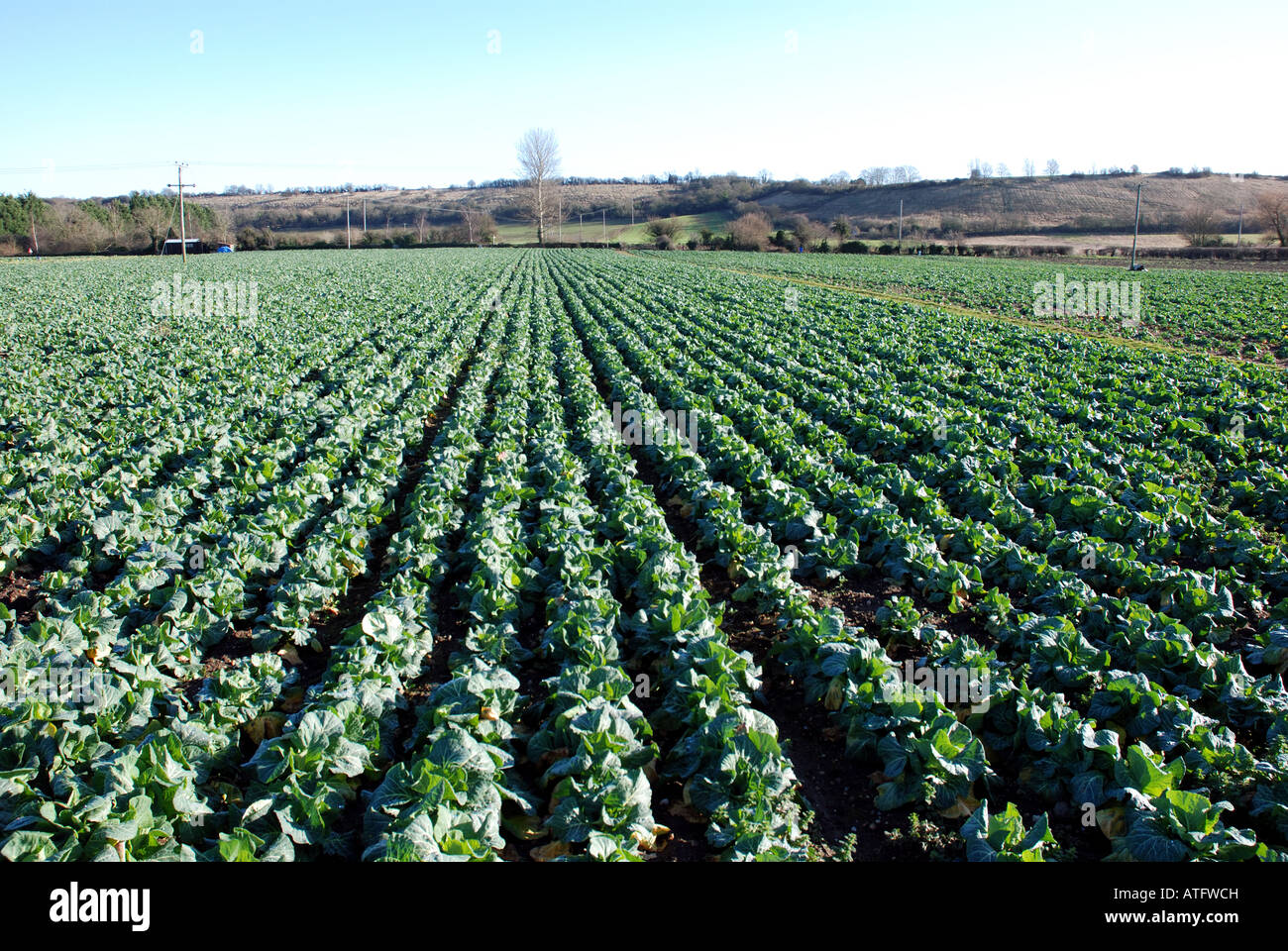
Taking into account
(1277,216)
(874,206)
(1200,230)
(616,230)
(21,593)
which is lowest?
(21,593)

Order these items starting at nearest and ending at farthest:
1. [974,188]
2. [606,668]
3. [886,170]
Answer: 1. [606,668]
2. [974,188]
3. [886,170]

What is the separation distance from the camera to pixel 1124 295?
32.5 meters

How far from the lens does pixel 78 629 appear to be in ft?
19.1

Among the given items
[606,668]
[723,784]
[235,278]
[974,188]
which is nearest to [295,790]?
[606,668]

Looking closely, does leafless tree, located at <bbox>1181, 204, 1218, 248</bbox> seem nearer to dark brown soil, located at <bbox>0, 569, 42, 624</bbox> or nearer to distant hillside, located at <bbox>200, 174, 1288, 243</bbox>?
distant hillside, located at <bbox>200, 174, 1288, 243</bbox>

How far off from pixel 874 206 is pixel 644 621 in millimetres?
122212

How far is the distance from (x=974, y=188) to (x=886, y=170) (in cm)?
4920

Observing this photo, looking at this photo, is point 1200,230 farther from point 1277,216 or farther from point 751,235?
point 751,235

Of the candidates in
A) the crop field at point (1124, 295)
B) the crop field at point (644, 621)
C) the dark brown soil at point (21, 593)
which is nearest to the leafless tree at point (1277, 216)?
the crop field at point (1124, 295)

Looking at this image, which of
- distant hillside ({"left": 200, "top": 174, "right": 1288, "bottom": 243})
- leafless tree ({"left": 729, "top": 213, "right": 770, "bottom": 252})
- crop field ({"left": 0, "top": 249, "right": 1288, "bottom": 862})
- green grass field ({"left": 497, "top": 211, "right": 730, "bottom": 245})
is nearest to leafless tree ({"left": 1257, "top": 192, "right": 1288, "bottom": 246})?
distant hillside ({"left": 200, "top": 174, "right": 1288, "bottom": 243})

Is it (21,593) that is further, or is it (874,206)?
(874,206)

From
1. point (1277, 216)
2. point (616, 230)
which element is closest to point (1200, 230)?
point (1277, 216)

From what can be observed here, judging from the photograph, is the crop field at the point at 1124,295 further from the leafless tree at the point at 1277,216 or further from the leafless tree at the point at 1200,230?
the leafless tree at the point at 1277,216
